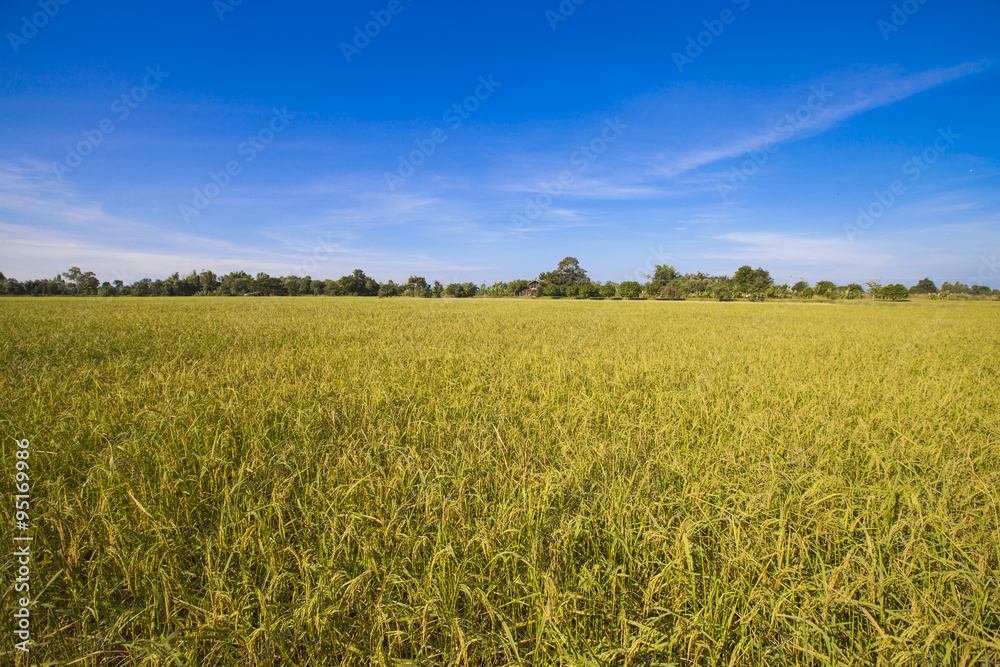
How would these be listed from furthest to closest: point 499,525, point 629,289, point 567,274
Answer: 1. point 567,274
2. point 629,289
3. point 499,525

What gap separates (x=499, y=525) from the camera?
6.22ft

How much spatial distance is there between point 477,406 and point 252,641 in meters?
2.48

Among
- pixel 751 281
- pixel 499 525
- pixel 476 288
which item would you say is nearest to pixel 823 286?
pixel 751 281

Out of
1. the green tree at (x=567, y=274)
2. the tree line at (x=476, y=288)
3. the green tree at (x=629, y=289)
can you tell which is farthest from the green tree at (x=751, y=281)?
the green tree at (x=567, y=274)

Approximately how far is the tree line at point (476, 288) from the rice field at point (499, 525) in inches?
2940

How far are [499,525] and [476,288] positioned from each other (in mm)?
91138

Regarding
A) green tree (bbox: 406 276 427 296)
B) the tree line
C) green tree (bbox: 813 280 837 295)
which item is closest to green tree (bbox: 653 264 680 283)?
the tree line

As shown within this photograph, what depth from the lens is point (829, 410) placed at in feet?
12.8

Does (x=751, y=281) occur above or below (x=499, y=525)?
above

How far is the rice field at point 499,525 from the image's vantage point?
1.40 meters

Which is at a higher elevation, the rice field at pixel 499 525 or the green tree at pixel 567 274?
the green tree at pixel 567 274

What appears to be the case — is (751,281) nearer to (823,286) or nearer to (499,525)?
(823,286)

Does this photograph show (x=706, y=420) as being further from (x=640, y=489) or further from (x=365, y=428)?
(x=365, y=428)

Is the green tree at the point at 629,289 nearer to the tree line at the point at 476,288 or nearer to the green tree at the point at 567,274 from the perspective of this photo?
the tree line at the point at 476,288
